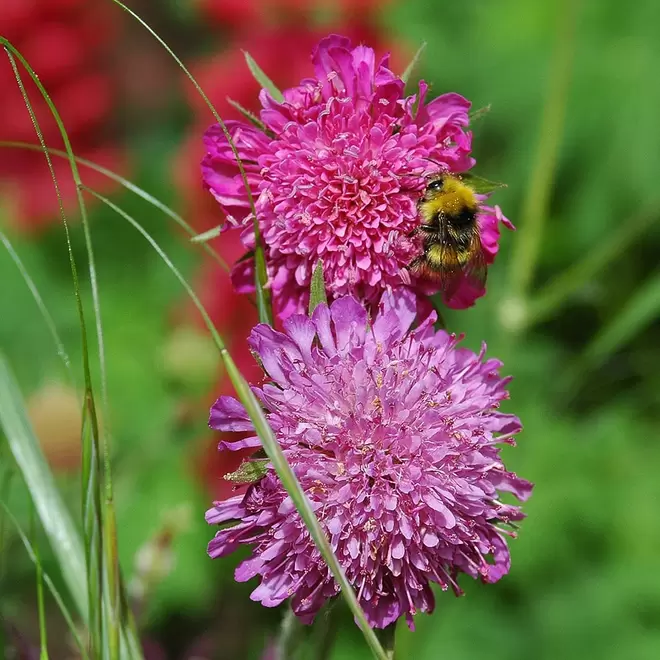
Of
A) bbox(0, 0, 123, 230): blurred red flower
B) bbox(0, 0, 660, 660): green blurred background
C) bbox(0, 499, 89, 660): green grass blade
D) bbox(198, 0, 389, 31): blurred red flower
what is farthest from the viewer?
bbox(0, 0, 123, 230): blurred red flower

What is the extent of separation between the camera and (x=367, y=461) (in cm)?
43

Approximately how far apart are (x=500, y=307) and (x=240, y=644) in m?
0.56

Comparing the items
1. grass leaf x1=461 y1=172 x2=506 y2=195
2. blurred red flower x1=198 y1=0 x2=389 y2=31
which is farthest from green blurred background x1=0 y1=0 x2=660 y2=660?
grass leaf x1=461 y1=172 x2=506 y2=195

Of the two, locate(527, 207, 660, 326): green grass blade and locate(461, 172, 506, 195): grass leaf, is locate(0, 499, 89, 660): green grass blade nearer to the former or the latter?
locate(461, 172, 506, 195): grass leaf

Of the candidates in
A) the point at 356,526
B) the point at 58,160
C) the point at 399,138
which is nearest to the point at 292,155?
the point at 399,138

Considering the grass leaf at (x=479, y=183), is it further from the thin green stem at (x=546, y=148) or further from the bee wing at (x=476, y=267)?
the thin green stem at (x=546, y=148)

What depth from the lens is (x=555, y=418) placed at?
1312mm

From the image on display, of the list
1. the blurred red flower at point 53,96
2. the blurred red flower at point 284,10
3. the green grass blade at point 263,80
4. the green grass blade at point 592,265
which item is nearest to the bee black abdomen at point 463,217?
the green grass blade at point 263,80

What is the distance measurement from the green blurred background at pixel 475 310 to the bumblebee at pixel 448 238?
50cm

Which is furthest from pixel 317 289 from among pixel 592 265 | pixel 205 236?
pixel 592 265

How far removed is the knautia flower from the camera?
0.42m

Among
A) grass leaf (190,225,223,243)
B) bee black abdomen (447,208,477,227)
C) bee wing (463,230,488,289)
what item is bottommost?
grass leaf (190,225,223,243)

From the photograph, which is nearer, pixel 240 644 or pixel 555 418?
pixel 240 644

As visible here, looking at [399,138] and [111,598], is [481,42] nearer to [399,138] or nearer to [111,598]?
[399,138]
